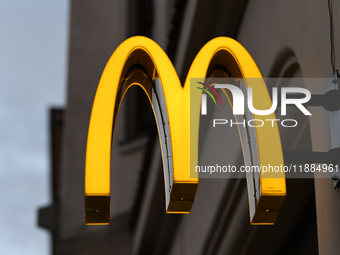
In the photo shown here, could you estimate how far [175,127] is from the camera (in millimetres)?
1327

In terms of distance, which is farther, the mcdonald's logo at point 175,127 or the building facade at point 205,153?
the building facade at point 205,153

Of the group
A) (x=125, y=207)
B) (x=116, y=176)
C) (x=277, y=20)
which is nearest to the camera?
(x=277, y=20)

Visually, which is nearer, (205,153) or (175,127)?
(175,127)

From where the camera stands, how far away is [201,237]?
4895 mm

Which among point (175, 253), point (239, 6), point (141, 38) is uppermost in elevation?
point (239, 6)

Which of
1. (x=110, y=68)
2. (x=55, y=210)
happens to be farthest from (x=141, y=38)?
(x=55, y=210)

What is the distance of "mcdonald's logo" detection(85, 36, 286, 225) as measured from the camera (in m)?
1.28

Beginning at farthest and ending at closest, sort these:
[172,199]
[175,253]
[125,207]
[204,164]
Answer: [125,207], [175,253], [204,164], [172,199]

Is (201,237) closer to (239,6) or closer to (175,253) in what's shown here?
(175,253)

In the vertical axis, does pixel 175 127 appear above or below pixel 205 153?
below

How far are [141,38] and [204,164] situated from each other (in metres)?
3.44

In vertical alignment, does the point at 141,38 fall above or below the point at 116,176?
below

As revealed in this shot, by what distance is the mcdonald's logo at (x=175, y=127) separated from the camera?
1278 mm

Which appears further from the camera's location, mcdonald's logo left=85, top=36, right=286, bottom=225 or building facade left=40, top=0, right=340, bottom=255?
building facade left=40, top=0, right=340, bottom=255
